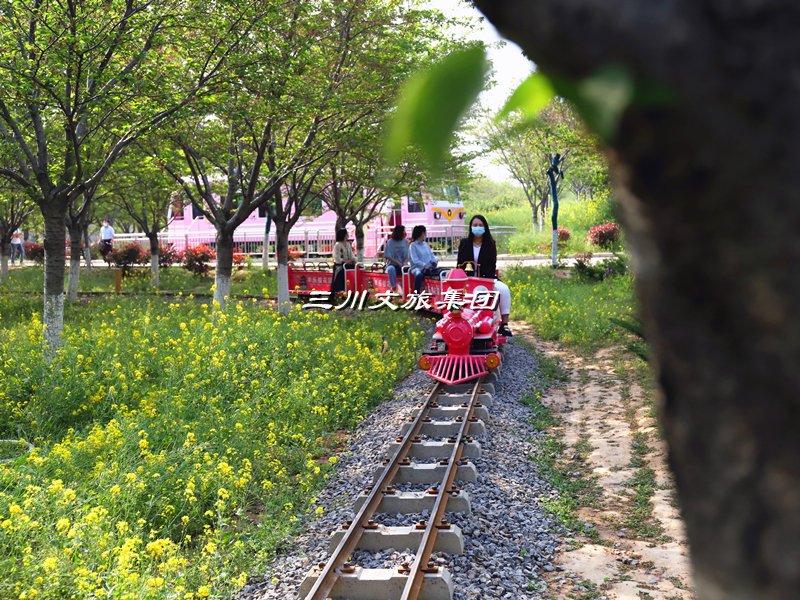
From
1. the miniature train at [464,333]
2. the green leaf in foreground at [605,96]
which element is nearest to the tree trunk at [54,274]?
the miniature train at [464,333]

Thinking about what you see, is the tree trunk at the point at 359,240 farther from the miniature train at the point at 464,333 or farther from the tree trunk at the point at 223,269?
the miniature train at the point at 464,333

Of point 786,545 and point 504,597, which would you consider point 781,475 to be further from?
point 504,597

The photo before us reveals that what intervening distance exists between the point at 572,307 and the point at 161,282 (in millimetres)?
15073

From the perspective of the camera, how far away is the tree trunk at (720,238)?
1.99 feet

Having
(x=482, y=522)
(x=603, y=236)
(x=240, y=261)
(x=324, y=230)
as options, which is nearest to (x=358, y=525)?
(x=482, y=522)

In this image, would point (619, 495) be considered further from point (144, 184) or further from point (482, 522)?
point (144, 184)

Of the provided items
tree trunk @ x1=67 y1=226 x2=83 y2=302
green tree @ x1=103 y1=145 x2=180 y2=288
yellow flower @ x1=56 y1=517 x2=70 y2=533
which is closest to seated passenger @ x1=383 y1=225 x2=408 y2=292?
green tree @ x1=103 y1=145 x2=180 y2=288

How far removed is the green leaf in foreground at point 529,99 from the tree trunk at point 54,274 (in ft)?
34.2

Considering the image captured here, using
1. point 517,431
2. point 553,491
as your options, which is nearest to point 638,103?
point 553,491

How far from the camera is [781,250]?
Answer: 604 mm

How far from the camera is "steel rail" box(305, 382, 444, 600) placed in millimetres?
4918

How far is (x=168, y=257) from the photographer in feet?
102

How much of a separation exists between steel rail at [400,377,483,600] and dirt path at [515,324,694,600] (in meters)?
0.90

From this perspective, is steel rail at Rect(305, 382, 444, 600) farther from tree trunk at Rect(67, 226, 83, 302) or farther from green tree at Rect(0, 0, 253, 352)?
tree trunk at Rect(67, 226, 83, 302)
